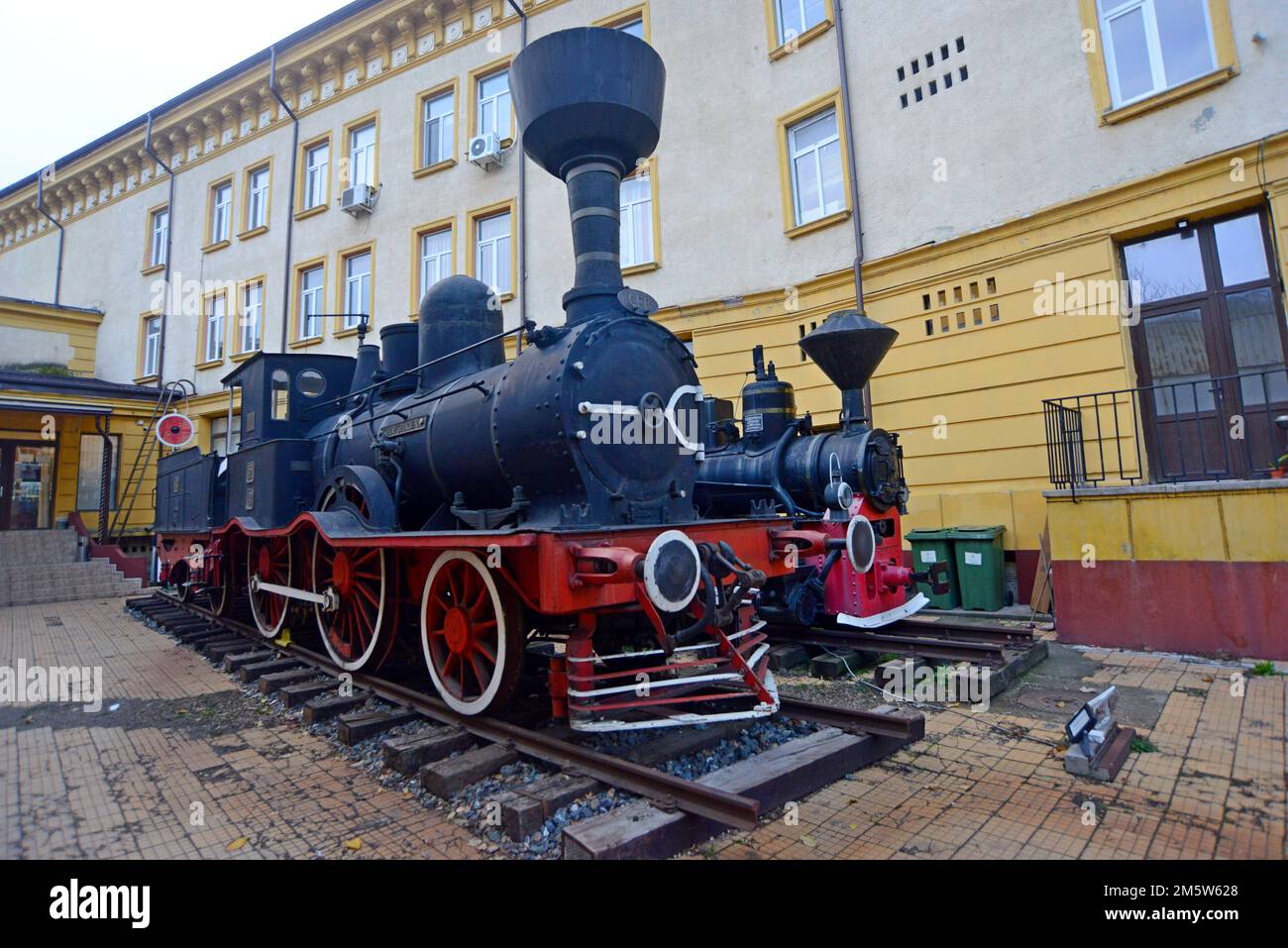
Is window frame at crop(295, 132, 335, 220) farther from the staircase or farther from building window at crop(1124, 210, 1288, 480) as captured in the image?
building window at crop(1124, 210, 1288, 480)

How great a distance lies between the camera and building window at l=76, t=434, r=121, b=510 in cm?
1827

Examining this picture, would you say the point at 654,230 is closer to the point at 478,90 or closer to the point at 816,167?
the point at 816,167

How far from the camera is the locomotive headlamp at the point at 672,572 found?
3455mm

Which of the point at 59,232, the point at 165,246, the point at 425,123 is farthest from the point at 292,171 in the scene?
the point at 59,232

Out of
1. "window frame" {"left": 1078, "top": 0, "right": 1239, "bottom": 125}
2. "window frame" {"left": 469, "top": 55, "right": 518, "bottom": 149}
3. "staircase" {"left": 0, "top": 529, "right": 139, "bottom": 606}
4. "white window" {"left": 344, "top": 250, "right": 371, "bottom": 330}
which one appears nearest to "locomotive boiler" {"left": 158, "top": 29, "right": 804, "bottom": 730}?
"window frame" {"left": 1078, "top": 0, "right": 1239, "bottom": 125}

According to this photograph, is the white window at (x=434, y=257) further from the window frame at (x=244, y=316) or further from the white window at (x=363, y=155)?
the window frame at (x=244, y=316)

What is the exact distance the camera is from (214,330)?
19828mm

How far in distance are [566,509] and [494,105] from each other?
1420 cm

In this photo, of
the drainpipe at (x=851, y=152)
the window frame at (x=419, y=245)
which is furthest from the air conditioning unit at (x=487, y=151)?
the drainpipe at (x=851, y=152)

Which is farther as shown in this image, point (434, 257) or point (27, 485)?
point (27, 485)

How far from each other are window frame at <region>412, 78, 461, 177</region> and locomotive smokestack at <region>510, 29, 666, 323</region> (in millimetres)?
11939

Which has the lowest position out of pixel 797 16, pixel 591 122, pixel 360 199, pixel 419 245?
pixel 591 122

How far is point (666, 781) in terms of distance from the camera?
3.20 meters
